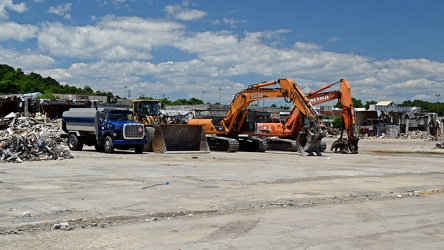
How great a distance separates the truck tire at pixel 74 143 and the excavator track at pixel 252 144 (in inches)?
408

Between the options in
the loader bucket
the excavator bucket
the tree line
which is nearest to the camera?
the excavator bucket

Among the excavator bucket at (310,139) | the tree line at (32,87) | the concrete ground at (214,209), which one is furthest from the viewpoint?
the tree line at (32,87)

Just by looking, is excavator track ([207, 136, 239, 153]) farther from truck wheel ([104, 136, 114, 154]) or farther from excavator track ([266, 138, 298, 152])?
truck wheel ([104, 136, 114, 154])

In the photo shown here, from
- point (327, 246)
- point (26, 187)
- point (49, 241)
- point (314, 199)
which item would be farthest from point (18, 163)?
point (327, 246)

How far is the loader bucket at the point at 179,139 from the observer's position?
107 ft

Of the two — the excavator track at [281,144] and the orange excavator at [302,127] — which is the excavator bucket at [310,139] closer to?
the orange excavator at [302,127]

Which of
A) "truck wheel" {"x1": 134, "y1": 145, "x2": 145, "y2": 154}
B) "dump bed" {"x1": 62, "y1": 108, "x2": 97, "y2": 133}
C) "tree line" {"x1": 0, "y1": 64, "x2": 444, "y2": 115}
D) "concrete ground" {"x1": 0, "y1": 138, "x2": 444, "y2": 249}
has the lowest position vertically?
A: "concrete ground" {"x1": 0, "y1": 138, "x2": 444, "y2": 249}

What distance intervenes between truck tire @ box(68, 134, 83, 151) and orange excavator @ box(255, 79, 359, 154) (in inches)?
444

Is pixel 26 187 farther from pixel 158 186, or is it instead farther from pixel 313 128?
pixel 313 128

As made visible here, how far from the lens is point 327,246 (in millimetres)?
8711

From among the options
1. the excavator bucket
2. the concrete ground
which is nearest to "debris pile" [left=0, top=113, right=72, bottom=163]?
the concrete ground

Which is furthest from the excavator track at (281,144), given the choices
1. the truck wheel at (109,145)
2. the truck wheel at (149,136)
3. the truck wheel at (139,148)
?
the truck wheel at (109,145)

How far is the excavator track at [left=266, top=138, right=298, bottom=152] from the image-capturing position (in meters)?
36.0

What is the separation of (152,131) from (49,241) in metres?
24.1
